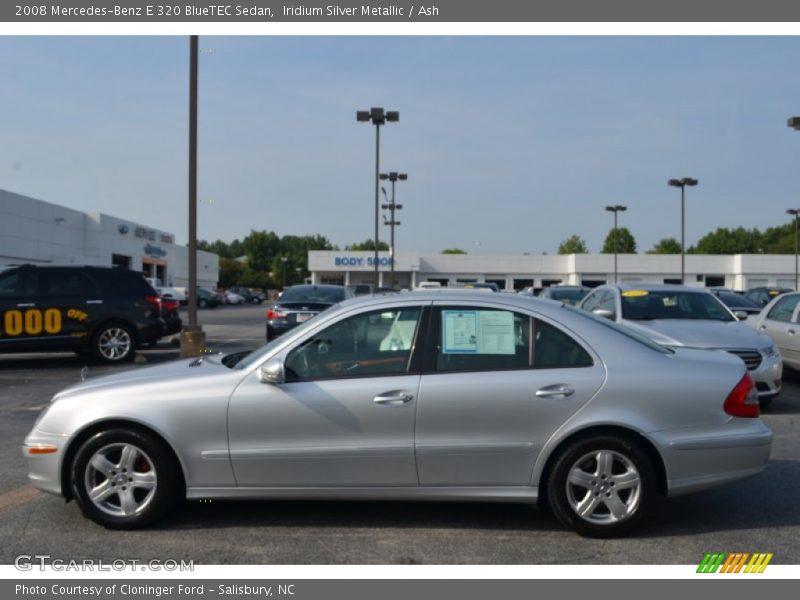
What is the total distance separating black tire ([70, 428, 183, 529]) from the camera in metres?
4.65

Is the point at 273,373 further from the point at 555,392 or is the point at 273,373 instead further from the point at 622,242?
the point at 622,242

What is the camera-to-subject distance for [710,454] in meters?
4.64

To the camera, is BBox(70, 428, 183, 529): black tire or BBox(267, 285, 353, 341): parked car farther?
BBox(267, 285, 353, 341): parked car

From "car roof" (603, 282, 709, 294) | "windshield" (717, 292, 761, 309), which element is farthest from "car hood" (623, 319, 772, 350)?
"windshield" (717, 292, 761, 309)

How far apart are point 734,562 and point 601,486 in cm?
83

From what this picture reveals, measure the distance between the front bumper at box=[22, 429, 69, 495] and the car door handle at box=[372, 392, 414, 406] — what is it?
1.98 metres

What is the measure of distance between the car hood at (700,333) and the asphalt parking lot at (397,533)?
2.90 metres

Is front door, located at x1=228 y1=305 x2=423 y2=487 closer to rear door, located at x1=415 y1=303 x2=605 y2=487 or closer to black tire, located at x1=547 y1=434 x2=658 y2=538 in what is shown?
rear door, located at x1=415 y1=303 x2=605 y2=487

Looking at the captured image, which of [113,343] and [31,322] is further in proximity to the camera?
[113,343]

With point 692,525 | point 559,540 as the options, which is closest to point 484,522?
point 559,540

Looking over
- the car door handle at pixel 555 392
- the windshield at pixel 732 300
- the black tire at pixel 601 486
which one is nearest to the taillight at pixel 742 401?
the black tire at pixel 601 486

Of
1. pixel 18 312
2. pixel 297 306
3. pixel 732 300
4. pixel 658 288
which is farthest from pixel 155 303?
pixel 732 300

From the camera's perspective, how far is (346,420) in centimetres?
461

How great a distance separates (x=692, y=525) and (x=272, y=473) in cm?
276
